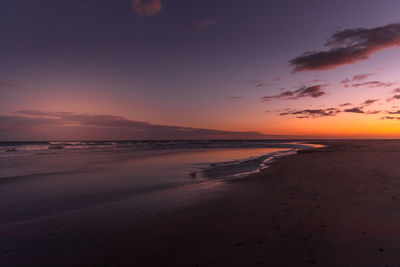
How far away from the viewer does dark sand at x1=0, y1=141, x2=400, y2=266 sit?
4922mm

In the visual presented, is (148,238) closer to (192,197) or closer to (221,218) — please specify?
(221,218)

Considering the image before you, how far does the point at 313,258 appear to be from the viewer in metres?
4.81

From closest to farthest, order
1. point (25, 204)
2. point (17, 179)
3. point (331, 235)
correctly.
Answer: point (331, 235) < point (25, 204) < point (17, 179)

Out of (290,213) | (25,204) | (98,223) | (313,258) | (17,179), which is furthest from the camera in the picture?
(17,179)

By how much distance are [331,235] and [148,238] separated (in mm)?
4997

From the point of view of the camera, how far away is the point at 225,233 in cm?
618

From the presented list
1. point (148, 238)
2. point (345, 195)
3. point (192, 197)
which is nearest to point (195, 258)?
point (148, 238)

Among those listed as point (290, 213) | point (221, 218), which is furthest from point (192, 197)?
point (290, 213)

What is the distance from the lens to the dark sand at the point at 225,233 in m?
4.92

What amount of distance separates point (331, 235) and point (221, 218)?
10.5 ft

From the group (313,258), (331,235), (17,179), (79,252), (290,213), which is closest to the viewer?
(313,258)

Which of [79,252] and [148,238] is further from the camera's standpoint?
[148,238]

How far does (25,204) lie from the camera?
9.13m

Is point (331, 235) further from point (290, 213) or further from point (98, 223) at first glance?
point (98, 223)
